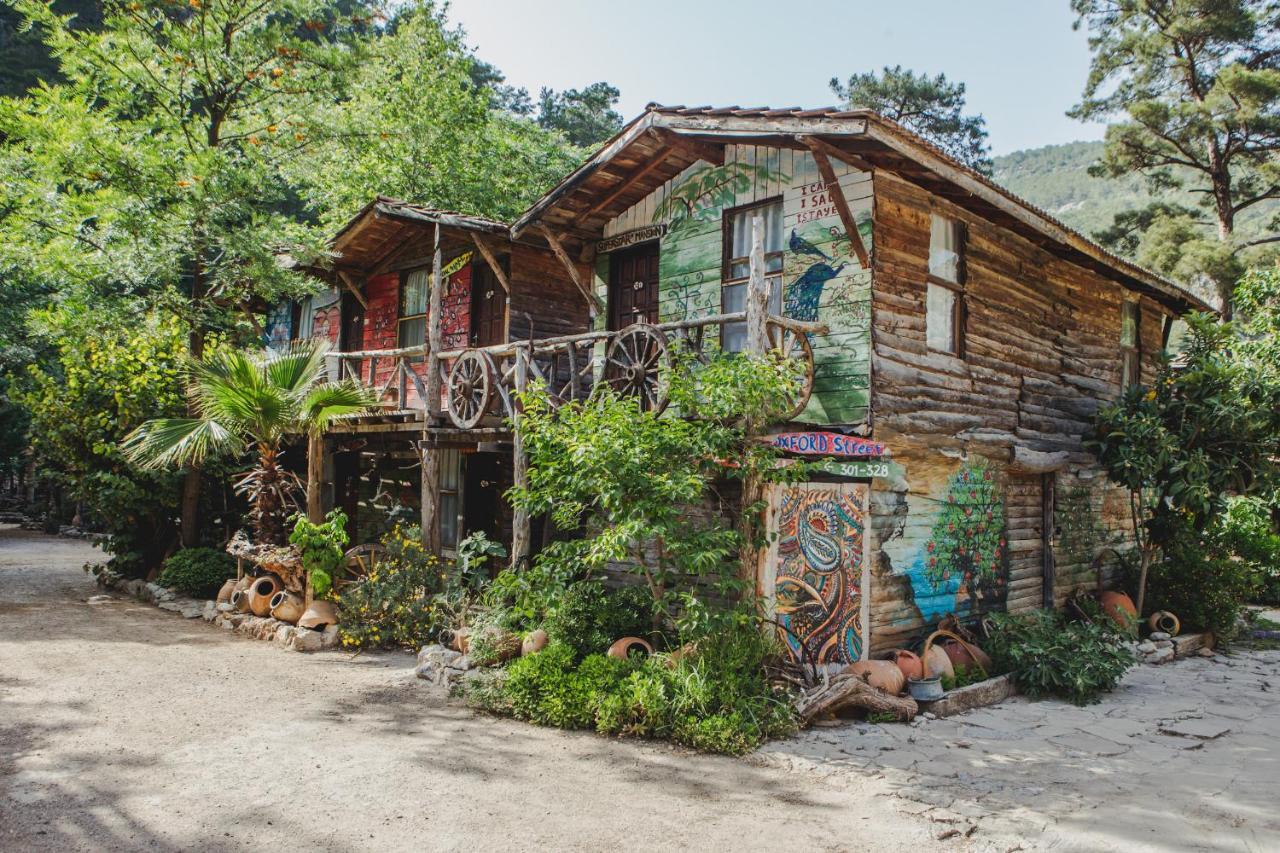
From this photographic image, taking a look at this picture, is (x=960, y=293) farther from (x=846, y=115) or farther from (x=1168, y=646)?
(x=1168, y=646)

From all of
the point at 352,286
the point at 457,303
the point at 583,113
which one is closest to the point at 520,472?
the point at 457,303

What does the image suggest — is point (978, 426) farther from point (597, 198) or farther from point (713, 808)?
point (713, 808)

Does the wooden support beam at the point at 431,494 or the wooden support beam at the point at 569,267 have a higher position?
the wooden support beam at the point at 569,267

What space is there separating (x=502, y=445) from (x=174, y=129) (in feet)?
26.7

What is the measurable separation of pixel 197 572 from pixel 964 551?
11.2 metres

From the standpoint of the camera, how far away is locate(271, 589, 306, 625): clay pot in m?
10.7

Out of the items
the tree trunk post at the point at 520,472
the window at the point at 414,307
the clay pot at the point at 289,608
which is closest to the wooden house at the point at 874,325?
the tree trunk post at the point at 520,472

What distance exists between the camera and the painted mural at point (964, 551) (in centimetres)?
956

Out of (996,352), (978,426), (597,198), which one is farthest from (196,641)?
(996,352)

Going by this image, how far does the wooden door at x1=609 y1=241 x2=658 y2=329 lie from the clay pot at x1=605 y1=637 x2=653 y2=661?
4632 millimetres

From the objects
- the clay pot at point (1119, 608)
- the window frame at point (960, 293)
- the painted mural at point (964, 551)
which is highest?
the window frame at point (960, 293)

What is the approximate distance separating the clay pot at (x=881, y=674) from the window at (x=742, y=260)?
369 cm

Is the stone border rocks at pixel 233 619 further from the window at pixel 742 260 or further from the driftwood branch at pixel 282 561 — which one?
the window at pixel 742 260

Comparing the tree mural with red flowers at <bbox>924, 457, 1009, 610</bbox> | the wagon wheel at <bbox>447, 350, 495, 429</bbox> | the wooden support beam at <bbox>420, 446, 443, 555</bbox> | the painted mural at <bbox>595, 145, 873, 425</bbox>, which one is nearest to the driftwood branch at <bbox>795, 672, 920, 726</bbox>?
the tree mural with red flowers at <bbox>924, 457, 1009, 610</bbox>
